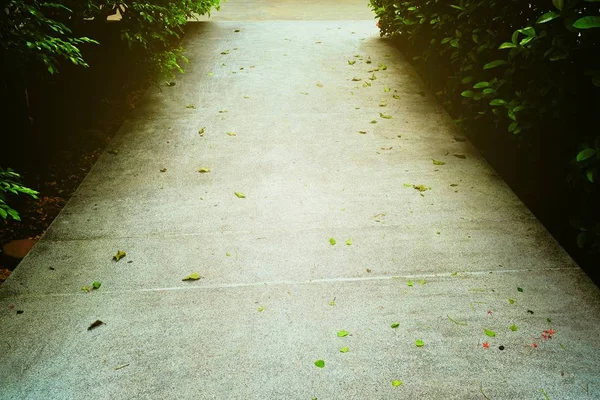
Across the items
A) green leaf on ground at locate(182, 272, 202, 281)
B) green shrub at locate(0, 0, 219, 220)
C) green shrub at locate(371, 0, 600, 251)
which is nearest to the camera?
green shrub at locate(371, 0, 600, 251)

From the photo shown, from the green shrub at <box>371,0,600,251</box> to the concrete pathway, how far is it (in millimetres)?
514

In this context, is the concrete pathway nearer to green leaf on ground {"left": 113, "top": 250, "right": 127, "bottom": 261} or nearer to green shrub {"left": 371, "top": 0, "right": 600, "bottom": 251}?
green leaf on ground {"left": 113, "top": 250, "right": 127, "bottom": 261}

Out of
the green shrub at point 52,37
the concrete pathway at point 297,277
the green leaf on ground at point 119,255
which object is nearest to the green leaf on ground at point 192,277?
the concrete pathway at point 297,277

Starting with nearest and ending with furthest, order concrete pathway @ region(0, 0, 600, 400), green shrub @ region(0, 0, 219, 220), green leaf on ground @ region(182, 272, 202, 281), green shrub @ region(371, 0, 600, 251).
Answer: concrete pathway @ region(0, 0, 600, 400) < green shrub @ region(371, 0, 600, 251) < green leaf on ground @ region(182, 272, 202, 281) < green shrub @ region(0, 0, 219, 220)

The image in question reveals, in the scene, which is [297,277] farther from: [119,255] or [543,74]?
[543,74]

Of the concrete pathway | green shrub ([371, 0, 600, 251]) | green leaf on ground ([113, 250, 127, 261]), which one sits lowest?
the concrete pathway

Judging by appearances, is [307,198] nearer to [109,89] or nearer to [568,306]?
[568,306]

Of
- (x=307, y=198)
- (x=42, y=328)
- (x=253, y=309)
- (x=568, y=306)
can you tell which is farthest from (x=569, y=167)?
(x=42, y=328)

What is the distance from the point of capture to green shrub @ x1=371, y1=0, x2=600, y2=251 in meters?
3.04

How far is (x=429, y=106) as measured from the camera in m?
6.27

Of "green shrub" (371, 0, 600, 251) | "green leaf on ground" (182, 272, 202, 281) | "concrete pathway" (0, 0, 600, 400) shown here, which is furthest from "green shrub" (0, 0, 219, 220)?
"green shrub" (371, 0, 600, 251)

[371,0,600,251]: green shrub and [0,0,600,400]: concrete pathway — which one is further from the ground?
[371,0,600,251]: green shrub

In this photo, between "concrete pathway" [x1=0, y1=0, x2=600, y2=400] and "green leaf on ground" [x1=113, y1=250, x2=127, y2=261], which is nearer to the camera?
"concrete pathway" [x1=0, y1=0, x2=600, y2=400]

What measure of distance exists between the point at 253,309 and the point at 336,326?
554mm
